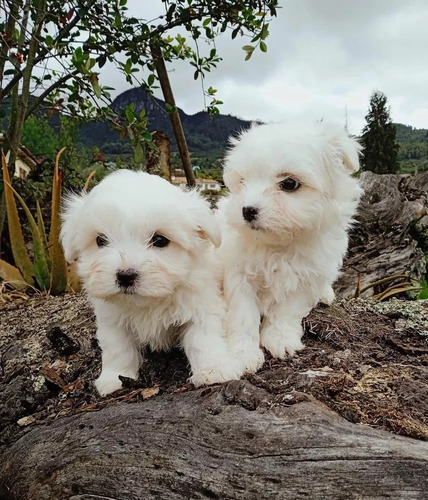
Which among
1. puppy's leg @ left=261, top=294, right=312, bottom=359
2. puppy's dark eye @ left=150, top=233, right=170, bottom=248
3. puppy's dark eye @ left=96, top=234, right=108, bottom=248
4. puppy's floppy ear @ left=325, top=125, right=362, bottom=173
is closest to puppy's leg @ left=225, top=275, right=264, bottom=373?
puppy's leg @ left=261, top=294, right=312, bottom=359

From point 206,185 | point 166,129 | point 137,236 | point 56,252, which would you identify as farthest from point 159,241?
point 166,129

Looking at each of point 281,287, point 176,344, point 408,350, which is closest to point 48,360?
point 176,344

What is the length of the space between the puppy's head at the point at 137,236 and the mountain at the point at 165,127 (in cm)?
91

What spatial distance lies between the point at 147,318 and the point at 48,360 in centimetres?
115

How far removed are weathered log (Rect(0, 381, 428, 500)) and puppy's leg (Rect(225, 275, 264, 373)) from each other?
0.39 m

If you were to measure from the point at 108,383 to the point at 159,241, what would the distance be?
3.23ft

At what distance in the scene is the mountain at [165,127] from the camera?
480 cm

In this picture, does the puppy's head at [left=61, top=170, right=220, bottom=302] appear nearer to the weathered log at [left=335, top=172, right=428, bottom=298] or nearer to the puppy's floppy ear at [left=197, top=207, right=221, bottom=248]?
the puppy's floppy ear at [left=197, top=207, right=221, bottom=248]

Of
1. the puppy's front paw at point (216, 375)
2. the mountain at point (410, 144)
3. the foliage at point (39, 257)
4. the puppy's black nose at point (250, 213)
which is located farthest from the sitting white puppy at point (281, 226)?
the mountain at point (410, 144)

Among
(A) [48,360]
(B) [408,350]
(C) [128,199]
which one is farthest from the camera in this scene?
(A) [48,360]

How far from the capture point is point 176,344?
359 centimetres

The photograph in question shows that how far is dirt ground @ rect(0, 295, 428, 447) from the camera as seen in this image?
2.62m

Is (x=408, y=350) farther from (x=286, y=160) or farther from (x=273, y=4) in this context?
(x=273, y=4)

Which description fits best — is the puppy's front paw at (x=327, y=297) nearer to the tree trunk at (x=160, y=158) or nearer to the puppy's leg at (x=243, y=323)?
the puppy's leg at (x=243, y=323)
